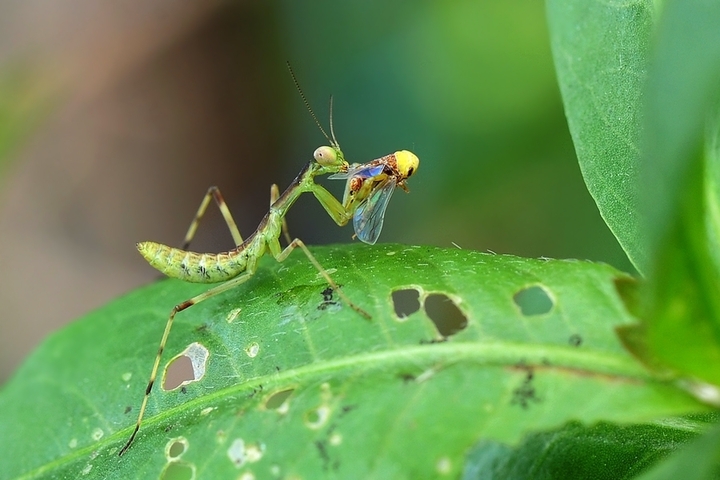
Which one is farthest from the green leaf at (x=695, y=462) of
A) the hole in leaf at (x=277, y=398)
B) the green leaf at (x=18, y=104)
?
the green leaf at (x=18, y=104)

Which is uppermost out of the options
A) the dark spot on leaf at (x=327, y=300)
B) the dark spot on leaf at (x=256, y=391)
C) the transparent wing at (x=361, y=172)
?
the transparent wing at (x=361, y=172)

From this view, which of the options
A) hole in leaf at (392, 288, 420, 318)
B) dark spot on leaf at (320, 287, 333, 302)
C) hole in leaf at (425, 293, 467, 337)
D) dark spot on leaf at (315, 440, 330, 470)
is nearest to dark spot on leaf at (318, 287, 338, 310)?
dark spot on leaf at (320, 287, 333, 302)

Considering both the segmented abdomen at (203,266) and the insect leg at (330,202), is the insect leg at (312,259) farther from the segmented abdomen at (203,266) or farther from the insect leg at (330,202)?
the insect leg at (330,202)

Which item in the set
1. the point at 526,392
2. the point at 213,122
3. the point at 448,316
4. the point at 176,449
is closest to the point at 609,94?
the point at 448,316

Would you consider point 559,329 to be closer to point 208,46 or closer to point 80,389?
point 80,389

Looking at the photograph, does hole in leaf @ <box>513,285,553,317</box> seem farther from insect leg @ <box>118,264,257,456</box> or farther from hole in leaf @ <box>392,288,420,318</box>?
insect leg @ <box>118,264,257,456</box>

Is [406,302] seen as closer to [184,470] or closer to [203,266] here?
[184,470]

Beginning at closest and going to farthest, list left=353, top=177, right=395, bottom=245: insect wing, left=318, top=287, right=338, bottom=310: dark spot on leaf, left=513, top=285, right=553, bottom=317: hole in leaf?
left=513, top=285, right=553, bottom=317: hole in leaf → left=318, top=287, right=338, bottom=310: dark spot on leaf → left=353, top=177, right=395, bottom=245: insect wing
